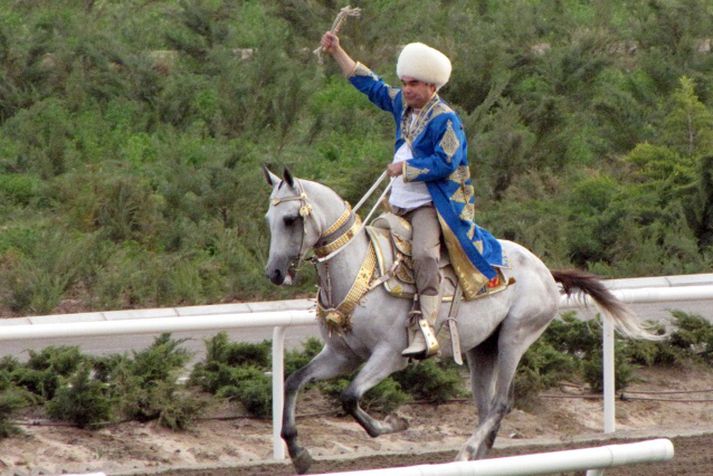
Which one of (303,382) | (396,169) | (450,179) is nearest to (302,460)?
(303,382)

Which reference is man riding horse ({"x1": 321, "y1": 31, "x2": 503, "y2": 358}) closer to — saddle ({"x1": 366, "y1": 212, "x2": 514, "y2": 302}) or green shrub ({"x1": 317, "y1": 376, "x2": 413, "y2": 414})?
saddle ({"x1": 366, "y1": 212, "x2": 514, "y2": 302})

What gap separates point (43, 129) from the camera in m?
20.4

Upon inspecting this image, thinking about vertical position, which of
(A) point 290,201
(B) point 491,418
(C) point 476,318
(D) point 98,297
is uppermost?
(A) point 290,201

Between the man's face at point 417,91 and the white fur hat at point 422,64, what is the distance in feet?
0.10

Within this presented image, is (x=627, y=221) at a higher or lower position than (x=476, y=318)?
lower

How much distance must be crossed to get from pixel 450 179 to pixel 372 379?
46.5 inches

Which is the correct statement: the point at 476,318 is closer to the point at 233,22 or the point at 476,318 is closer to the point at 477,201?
the point at 477,201

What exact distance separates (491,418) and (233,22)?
1812 cm

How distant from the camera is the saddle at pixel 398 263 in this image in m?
8.16

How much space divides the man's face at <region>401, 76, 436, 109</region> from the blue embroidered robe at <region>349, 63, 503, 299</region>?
0.04 meters

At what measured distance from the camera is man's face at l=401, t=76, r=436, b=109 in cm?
825

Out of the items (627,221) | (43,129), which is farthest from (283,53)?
(627,221)

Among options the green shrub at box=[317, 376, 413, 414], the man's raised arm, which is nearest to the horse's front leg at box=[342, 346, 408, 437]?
the green shrub at box=[317, 376, 413, 414]

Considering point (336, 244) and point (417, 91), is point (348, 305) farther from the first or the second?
point (417, 91)
